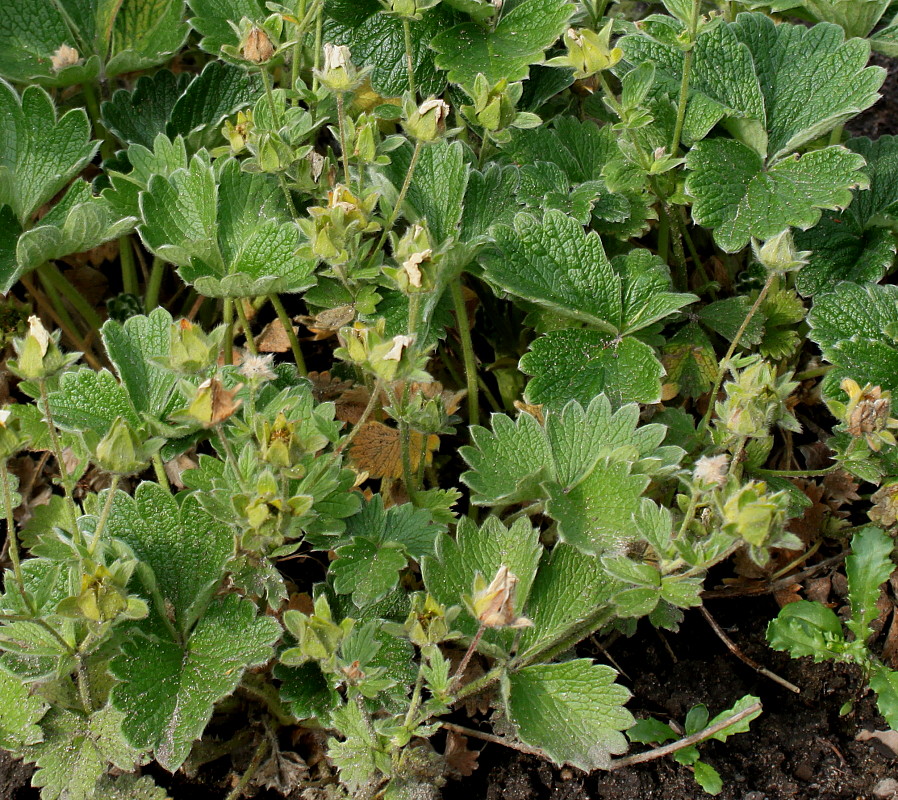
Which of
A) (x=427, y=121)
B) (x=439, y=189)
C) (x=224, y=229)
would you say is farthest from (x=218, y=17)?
(x=427, y=121)

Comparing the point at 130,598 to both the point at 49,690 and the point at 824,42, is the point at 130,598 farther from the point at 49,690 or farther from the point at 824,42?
the point at 824,42

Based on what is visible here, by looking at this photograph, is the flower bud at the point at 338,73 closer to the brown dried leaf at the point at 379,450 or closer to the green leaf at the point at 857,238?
the brown dried leaf at the point at 379,450

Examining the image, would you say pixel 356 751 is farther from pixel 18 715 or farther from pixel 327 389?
pixel 327 389

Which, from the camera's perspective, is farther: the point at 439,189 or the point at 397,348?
the point at 439,189

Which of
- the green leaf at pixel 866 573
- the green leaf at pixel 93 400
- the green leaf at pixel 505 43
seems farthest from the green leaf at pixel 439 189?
the green leaf at pixel 866 573

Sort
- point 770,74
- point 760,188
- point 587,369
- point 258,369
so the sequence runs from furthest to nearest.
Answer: point 770,74 → point 760,188 → point 587,369 → point 258,369

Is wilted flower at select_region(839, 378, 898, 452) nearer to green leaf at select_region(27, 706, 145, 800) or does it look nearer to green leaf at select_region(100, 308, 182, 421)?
green leaf at select_region(100, 308, 182, 421)

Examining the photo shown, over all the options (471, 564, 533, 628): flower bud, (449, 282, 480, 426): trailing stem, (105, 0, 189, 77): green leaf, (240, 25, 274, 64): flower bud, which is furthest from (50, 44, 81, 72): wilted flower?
(471, 564, 533, 628): flower bud
